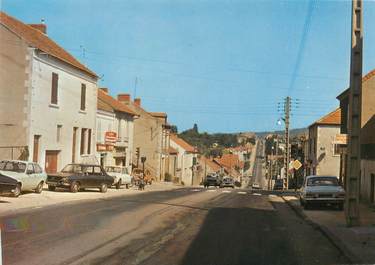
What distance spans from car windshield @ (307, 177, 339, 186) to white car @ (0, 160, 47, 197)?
40.9ft

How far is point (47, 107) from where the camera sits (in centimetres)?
3531

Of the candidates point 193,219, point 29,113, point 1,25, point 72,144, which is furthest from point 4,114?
point 193,219

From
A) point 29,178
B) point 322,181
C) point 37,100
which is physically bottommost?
point 29,178

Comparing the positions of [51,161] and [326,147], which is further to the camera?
[326,147]

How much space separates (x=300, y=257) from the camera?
Answer: 1074 centimetres

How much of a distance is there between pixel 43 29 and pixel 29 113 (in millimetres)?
12377

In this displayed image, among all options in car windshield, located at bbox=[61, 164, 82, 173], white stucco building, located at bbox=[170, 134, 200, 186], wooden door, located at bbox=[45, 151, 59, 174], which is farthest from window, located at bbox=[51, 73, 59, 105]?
white stucco building, located at bbox=[170, 134, 200, 186]

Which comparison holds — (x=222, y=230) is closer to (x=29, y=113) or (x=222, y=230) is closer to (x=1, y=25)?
(x=29, y=113)

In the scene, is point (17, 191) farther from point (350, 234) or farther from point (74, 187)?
point (350, 234)

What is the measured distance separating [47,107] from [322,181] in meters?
18.0

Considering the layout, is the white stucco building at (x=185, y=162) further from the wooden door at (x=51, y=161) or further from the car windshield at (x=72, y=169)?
the car windshield at (x=72, y=169)

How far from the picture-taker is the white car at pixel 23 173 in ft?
80.7

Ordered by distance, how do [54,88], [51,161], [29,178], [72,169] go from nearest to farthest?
1. [29,178]
2. [72,169]
3. [54,88]
4. [51,161]

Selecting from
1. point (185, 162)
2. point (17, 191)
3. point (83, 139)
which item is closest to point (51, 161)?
point (83, 139)
